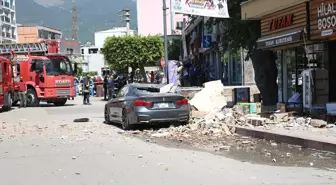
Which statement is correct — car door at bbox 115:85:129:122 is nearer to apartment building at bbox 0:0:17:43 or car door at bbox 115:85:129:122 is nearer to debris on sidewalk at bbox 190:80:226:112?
debris on sidewalk at bbox 190:80:226:112

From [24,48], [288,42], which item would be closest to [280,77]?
[288,42]

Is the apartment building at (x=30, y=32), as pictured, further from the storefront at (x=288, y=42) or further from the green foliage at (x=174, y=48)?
the storefront at (x=288, y=42)

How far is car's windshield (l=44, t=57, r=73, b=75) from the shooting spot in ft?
85.8

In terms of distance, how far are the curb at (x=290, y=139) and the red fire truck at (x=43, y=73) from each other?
51.5 feet

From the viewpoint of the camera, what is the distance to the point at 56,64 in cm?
2650

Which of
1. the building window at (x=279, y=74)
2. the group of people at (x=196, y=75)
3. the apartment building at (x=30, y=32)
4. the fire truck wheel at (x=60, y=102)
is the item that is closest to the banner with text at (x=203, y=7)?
the building window at (x=279, y=74)

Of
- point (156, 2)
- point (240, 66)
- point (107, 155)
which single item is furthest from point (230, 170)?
point (156, 2)

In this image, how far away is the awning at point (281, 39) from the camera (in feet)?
46.8

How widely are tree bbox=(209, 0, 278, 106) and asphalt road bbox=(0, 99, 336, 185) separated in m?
8.11

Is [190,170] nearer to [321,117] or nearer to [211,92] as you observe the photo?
[321,117]

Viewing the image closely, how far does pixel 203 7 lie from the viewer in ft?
54.4

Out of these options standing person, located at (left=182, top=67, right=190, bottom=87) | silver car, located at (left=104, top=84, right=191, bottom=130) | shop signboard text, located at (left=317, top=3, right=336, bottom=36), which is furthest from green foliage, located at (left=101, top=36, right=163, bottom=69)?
shop signboard text, located at (left=317, top=3, right=336, bottom=36)

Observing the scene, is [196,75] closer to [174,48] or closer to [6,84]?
[6,84]

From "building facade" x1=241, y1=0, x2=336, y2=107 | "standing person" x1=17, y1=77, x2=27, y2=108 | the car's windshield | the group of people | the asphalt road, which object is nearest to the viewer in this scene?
the asphalt road
